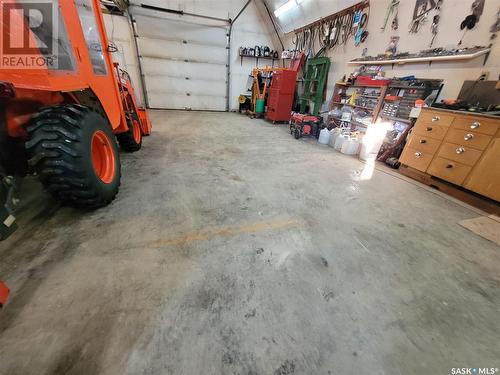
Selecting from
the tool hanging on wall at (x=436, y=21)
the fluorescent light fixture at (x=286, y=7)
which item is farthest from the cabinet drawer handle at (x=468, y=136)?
the fluorescent light fixture at (x=286, y=7)

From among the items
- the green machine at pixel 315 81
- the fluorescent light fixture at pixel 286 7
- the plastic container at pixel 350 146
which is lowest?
the plastic container at pixel 350 146

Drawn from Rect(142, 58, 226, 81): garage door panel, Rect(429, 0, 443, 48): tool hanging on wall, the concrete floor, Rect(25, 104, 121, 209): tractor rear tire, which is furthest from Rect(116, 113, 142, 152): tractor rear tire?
Rect(429, 0, 443, 48): tool hanging on wall

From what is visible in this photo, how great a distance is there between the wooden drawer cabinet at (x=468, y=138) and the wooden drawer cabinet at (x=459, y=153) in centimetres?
5

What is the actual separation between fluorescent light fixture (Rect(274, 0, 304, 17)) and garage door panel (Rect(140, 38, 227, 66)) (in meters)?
2.14

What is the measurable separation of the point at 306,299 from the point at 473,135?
9.58ft

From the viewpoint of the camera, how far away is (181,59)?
284 inches

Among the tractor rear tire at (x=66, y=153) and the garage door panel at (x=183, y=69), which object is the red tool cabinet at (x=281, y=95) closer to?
the garage door panel at (x=183, y=69)

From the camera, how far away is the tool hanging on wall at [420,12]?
3.23 metres

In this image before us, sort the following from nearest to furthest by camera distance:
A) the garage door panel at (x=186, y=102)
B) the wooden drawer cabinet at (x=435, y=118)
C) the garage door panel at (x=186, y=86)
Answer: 1. the wooden drawer cabinet at (x=435, y=118)
2. the garage door panel at (x=186, y=86)
3. the garage door panel at (x=186, y=102)

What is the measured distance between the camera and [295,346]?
980 mm

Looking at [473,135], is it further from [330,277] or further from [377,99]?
[330,277]

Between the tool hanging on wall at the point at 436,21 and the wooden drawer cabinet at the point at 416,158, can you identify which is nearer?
the wooden drawer cabinet at the point at 416,158

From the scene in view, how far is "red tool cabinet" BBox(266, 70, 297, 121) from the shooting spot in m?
5.97

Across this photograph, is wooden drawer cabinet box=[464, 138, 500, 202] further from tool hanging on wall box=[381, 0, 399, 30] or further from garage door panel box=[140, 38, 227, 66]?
garage door panel box=[140, 38, 227, 66]
